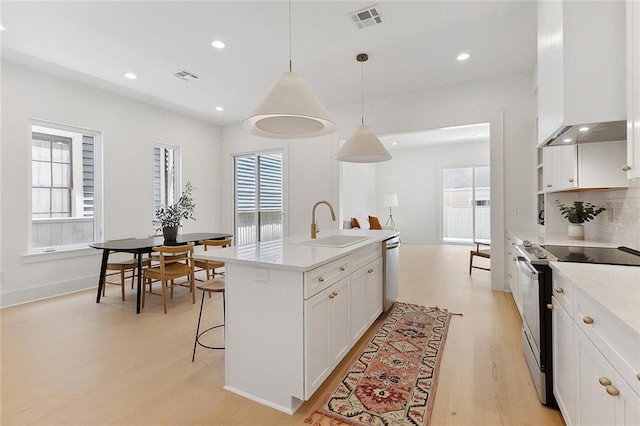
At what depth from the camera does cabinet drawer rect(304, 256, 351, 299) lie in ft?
5.67

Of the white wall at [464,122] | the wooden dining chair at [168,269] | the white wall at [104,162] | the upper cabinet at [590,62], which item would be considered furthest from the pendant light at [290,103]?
the white wall at [104,162]

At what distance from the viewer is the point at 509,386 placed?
2002 millimetres

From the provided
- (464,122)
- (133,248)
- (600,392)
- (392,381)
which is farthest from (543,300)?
(133,248)

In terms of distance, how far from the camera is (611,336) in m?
1.06

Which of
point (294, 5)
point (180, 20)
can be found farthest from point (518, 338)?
point (180, 20)

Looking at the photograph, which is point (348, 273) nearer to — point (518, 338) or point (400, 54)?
point (518, 338)

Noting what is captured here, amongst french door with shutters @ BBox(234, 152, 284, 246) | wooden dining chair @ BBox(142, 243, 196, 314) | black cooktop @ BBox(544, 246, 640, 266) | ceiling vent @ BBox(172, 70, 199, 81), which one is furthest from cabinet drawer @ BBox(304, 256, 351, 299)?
french door with shutters @ BBox(234, 152, 284, 246)

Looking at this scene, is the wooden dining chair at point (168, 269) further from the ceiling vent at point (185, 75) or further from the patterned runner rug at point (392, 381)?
the ceiling vent at point (185, 75)

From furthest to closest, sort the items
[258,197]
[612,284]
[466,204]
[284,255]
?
[466,204] → [258,197] → [284,255] → [612,284]

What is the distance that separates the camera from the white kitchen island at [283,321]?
5.65ft

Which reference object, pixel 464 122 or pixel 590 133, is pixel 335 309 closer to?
pixel 590 133

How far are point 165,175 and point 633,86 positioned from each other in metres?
6.23

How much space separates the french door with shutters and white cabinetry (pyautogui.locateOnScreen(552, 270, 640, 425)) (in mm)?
5088

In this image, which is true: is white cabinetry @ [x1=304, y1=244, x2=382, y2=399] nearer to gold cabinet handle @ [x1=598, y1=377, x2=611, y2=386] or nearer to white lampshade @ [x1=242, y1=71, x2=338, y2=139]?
white lampshade @ [x1=242, y1=71, x2=338, y2=139]
